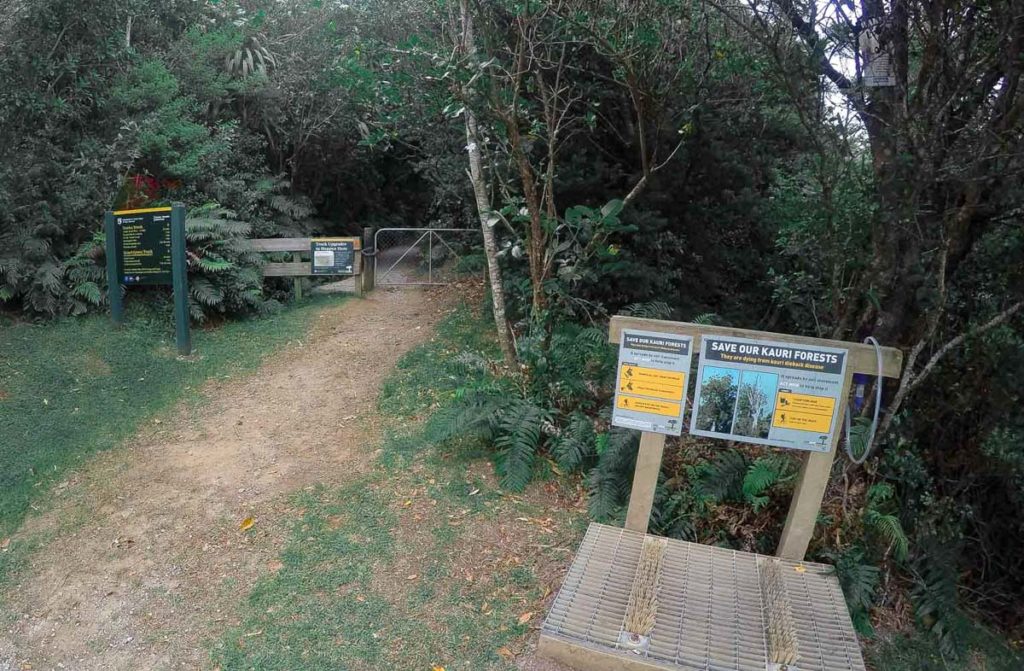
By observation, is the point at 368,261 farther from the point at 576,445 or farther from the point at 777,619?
the point at 777,619

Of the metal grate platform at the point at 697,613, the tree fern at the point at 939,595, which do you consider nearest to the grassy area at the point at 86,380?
the metal grate platform at the point at 697,613

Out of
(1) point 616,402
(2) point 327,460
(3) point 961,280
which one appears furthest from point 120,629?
(3) point 961,280

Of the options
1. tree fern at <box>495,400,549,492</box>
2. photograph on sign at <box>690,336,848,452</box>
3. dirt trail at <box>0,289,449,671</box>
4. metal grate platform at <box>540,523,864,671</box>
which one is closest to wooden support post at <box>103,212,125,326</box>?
dirt trail at <box>0,289,449,671</box>

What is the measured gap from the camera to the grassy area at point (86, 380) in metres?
5.91

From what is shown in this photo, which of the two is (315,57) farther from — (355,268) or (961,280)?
(961,280)

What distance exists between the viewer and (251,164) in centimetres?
1457

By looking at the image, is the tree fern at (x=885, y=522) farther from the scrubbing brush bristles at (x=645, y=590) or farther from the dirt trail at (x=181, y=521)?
the dirt trail at (x=181, y=521)

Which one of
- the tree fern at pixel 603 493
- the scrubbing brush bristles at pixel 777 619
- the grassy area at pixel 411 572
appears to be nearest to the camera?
the scrubbing brush bristles at pixel 777 619

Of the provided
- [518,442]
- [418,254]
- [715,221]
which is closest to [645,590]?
[518,442]

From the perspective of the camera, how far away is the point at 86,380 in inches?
307

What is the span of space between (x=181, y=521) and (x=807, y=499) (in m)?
4.16

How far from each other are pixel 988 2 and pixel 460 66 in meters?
3.61

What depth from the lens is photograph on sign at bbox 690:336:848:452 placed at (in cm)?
397

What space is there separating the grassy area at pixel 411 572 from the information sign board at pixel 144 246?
468 centimetres
